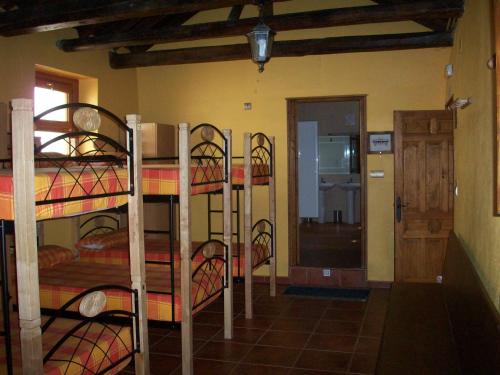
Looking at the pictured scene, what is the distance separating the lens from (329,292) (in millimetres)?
6117

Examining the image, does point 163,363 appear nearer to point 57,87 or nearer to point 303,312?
point 303,312

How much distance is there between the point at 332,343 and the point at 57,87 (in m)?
3.93

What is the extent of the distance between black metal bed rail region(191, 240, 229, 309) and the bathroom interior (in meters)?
5.03

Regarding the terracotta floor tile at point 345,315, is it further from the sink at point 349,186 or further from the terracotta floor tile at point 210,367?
the sink at point 349,186

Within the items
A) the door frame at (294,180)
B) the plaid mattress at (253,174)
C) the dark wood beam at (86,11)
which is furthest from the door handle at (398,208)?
the dark wood beam at (86,11)

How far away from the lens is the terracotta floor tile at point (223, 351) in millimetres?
4172

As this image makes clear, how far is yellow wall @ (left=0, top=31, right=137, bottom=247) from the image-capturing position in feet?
15.8

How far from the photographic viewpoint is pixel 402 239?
19.0 feet

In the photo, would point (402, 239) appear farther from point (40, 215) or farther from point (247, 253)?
point (40, 215)

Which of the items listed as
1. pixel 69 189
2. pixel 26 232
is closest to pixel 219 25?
pixel 69 189

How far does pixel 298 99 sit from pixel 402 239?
211 centimetres

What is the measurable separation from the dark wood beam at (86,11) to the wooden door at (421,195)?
102 inches

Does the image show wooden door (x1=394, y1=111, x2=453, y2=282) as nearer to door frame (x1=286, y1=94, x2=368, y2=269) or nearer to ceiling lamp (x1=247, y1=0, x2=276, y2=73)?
door frame (x1=286, y1=94, x2=368, y2=269)

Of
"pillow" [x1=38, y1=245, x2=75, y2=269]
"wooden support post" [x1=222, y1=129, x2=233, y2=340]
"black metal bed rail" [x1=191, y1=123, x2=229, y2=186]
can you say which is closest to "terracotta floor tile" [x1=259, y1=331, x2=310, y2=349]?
"wooden support post" [x1=222, y1=129, x2=233, y2=340]
